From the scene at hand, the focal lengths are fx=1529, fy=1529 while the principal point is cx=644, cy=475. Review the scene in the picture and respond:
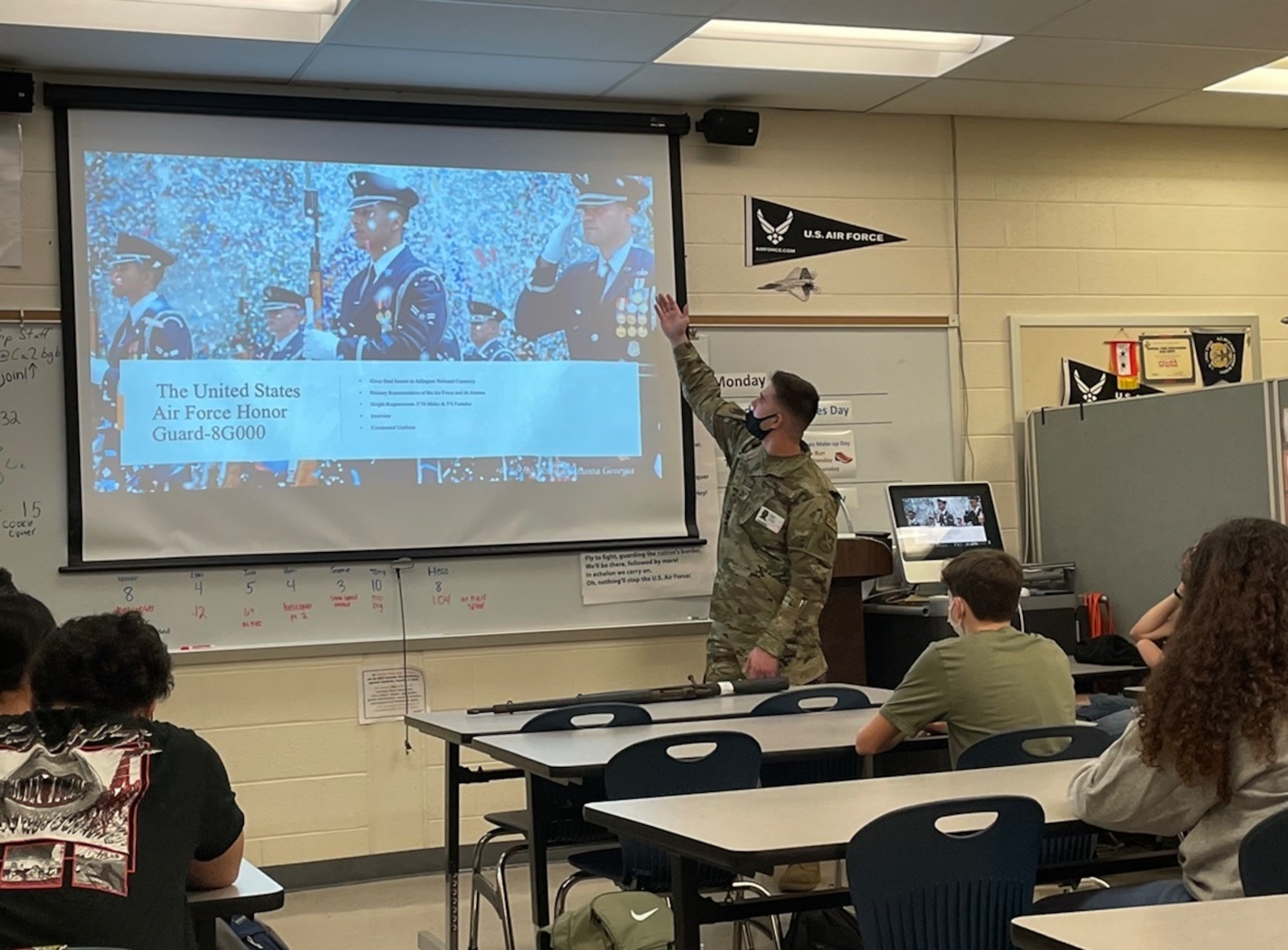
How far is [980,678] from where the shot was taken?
10.3 feet

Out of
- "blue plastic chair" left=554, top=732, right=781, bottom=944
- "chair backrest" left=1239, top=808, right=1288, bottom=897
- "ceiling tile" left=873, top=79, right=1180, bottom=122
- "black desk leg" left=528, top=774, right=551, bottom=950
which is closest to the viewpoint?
"chair backrest" left=1239, top=808, right=1288, bottom=897

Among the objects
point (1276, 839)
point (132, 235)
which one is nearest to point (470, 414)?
point (132, 235)

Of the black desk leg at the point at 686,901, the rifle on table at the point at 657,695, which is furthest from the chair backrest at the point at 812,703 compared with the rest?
the black desk leg at the point at 686,901

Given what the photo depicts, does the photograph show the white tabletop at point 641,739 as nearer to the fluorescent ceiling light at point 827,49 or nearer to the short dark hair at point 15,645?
the short dark hair at point 15,645

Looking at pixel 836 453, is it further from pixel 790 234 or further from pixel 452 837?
pixel 452 837

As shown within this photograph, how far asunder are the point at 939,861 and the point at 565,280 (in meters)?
3.60

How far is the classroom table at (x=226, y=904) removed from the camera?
7.17 ft

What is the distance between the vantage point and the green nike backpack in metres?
2.78

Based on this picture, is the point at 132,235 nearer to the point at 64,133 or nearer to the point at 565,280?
the point at 64,133

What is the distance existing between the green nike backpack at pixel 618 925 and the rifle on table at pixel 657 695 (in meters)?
0.85

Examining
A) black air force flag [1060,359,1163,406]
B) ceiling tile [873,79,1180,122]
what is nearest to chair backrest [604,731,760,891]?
ceiling tile [873,79,1180,122]

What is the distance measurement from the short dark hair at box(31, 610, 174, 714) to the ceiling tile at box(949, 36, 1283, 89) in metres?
3.86

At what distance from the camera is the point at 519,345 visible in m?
5.48

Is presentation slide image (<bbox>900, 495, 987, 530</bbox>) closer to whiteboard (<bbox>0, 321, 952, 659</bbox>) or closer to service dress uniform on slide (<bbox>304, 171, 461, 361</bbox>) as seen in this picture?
whiteboard (<bbox>0, 321, 952, 659</bbox>)
